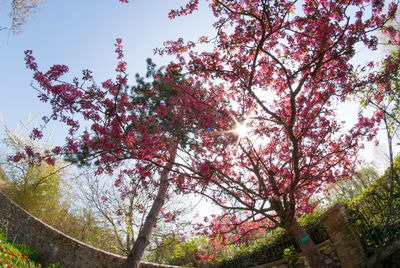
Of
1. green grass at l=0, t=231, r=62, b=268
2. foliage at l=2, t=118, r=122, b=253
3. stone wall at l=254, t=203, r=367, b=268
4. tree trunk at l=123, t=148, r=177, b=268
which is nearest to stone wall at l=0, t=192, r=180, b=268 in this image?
green grass at l=0, t=231, r=62, b=268

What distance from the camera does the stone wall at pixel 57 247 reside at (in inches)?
283

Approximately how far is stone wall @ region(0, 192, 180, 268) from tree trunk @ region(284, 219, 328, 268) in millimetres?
5541

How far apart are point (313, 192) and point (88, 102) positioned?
21.2ft

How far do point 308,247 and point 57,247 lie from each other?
8009mm

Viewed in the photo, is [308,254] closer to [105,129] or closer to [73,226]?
[105,129]

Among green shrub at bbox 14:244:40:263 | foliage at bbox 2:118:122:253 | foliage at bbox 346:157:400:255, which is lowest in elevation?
foliage at bbox 346:157:400:255

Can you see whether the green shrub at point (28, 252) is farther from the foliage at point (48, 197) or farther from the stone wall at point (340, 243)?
the stone wall at point (340, 243)

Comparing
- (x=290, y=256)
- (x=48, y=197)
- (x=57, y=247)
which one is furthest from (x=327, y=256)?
(x=48, y=197)

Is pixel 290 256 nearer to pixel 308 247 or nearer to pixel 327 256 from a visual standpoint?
pixel 327 256

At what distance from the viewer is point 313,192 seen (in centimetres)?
624

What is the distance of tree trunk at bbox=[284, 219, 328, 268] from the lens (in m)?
4.35

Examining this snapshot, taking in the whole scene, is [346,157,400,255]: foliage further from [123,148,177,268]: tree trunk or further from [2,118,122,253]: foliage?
[2,118,122,253]: foliage

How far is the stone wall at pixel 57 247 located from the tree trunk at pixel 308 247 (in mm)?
5541

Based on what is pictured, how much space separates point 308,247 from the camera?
14.8 feet
